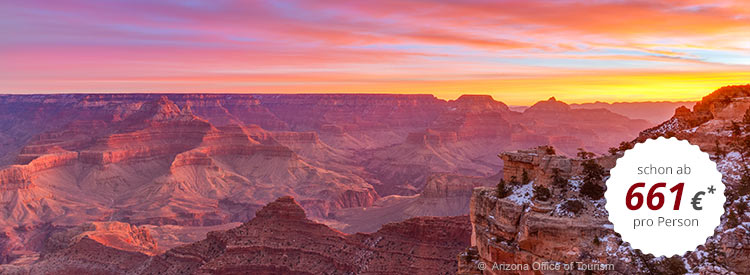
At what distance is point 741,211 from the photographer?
20.1 metres

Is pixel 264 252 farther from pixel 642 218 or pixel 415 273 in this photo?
pixel 642 218

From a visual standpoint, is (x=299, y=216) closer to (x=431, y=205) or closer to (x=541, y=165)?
(x=541, y=165)

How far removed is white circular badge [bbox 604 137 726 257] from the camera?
783 inches

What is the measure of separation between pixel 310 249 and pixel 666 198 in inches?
1893

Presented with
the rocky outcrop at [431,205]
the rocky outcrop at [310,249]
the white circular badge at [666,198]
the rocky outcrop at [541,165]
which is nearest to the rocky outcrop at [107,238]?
the rocky outcrop at [310,249]

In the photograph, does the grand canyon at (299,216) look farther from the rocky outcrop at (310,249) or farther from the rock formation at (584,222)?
the rocky outcrop at (310,249)

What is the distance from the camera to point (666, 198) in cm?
2038

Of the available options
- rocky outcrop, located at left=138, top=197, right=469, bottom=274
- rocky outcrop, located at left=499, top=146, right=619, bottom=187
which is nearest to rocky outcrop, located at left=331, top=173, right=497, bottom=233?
rocky outcrop, located at left=138, top=197, right=469, bottom=274

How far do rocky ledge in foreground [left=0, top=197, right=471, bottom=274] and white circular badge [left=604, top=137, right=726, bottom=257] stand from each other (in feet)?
117

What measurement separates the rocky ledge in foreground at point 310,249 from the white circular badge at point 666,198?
117 ft

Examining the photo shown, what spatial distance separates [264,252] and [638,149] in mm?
50033

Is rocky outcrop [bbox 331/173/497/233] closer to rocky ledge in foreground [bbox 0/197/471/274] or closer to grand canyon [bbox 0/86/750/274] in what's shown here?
grand canyon [bbox 0/86/750/274]

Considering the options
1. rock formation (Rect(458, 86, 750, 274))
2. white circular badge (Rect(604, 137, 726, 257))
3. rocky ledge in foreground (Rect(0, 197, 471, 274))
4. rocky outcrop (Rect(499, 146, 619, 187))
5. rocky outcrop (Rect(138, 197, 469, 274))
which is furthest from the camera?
rocky outcrop (Rect(138, 197, 469, 274))

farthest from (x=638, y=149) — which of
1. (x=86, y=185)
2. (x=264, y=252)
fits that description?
(x=86, y=185)
